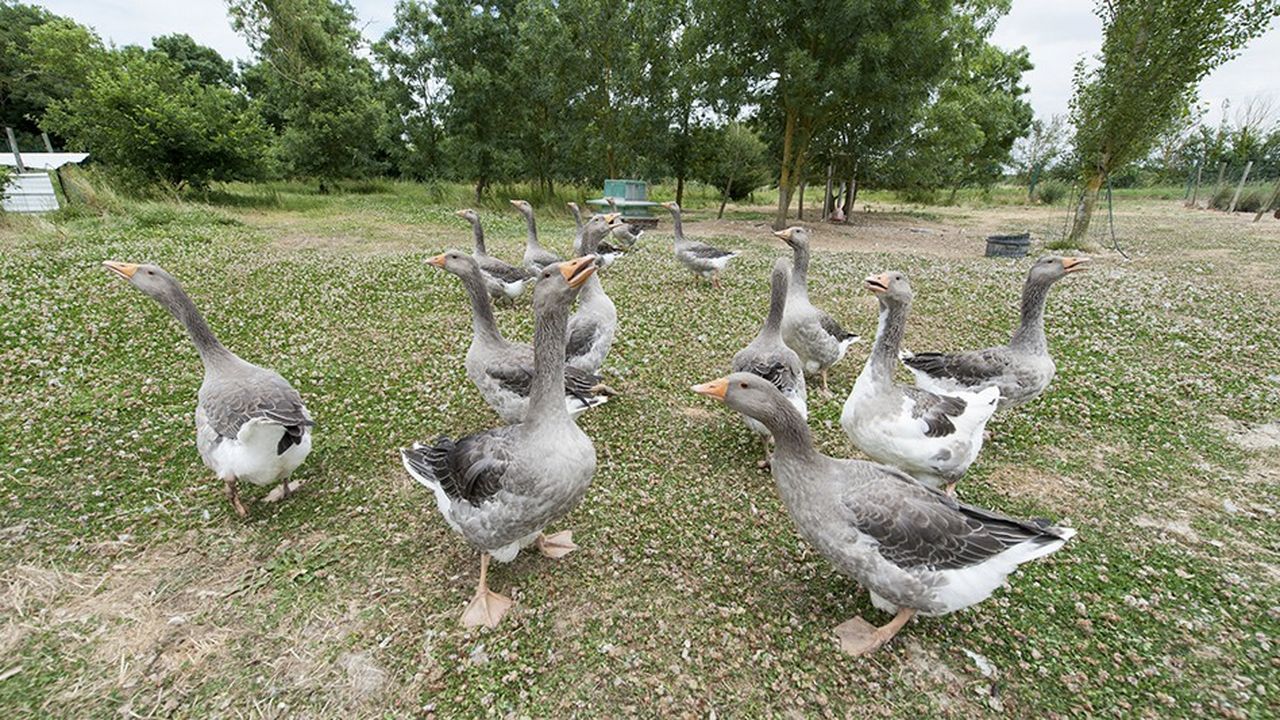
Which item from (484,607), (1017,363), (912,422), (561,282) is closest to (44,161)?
(561,282)

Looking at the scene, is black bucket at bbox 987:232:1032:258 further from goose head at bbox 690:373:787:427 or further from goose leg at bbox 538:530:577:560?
goose leg at bbox 538:530:577:560

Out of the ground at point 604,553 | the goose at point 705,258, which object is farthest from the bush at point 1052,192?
the goose at point 705,258

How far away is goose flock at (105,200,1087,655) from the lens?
3.91 m

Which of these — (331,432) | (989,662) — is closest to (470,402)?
(331,432)

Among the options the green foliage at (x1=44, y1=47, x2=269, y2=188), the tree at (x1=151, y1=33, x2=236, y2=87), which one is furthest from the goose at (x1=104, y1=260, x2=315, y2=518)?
the tree at (x1=151, y1=33, x2=236, y2=87)

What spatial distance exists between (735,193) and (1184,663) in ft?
140

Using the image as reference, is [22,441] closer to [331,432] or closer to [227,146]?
[331,432]

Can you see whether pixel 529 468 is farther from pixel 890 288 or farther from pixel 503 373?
pixel 890 288

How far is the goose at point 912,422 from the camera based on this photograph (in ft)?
16.8

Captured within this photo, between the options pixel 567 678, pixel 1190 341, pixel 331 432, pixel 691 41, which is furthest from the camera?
pixel 691 41

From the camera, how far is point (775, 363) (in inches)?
259

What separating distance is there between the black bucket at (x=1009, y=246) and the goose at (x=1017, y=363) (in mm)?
16023

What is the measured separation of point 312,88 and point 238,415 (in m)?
40.6

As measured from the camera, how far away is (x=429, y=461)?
4848 millimetres
